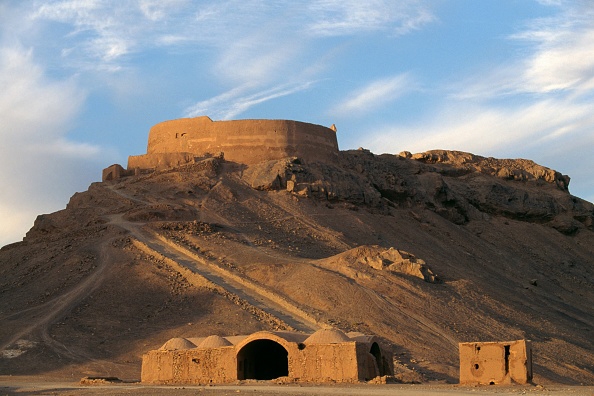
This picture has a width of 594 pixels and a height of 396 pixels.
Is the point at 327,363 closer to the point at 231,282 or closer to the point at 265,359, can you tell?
Answer: the point at 265,359

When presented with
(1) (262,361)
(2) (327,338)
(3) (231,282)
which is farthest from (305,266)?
(2) (327,338)

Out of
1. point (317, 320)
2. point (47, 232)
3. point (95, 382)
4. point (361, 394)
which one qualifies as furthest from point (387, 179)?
point (361, 394)

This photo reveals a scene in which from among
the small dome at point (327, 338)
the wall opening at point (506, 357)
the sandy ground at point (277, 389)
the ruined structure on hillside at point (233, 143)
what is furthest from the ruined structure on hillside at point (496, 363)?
the ruined structure on hillside at point (233, 143)

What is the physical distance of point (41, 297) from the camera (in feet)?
135

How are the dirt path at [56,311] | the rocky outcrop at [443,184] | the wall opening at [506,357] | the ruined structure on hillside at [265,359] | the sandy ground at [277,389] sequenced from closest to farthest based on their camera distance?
the sandy ground at [277,389]
the ruined structure on hillside at [265,359]
the wall opening at [506,357]
the dirt path at [56,311]
the rocky outcrop at [443,184]

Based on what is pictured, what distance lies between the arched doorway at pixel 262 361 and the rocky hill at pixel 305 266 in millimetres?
3439

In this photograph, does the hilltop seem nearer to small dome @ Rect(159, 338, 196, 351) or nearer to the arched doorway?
small dome @ Rect(159, 338, 196, 351)

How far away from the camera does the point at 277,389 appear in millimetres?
26203

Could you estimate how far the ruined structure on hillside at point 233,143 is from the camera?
55875 mm

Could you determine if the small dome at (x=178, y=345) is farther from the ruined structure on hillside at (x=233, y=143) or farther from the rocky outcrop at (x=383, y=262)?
the ruined structure on hillside at (x=233, y=143)

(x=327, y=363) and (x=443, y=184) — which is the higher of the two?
(x=443, y=184)

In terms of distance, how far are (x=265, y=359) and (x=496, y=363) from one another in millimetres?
7051

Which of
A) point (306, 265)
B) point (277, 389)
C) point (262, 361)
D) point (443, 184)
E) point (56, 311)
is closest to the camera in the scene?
point (277, 389)

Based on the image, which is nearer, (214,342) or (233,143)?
(214,342)
